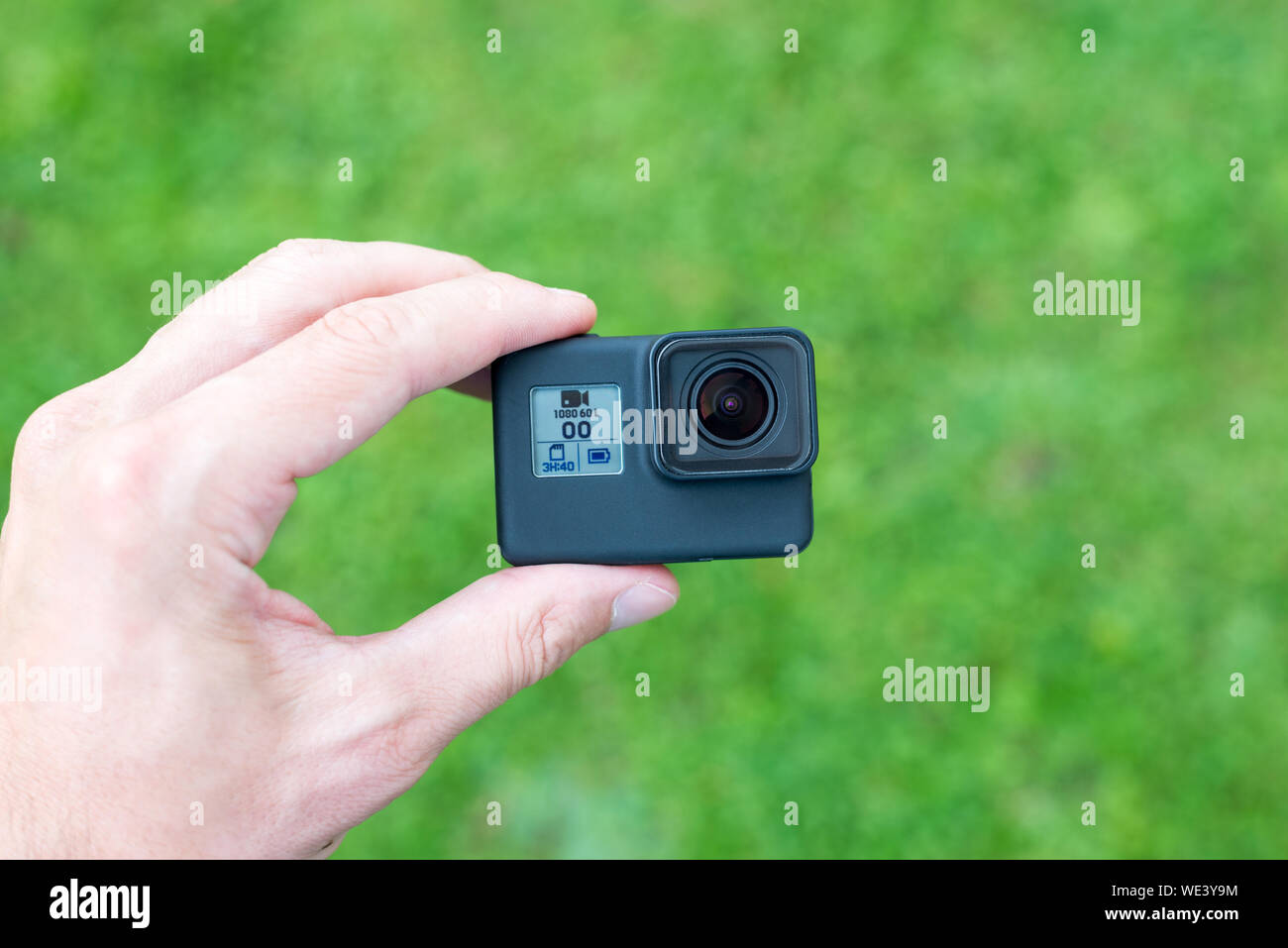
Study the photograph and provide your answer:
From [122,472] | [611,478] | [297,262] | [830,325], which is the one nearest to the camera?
[122,472]

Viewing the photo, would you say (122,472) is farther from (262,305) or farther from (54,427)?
(262,305)

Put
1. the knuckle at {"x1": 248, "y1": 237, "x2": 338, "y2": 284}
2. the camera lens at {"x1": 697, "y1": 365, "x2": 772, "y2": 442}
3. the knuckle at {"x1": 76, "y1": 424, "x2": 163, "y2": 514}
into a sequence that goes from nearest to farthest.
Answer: the knuckle at {"x1": 76, "y1": 424, "x2": 163, "y2": 514}
the camera lens at {"x1": 697, "y1": 365, "x2": 772, "y2": 442}
the knuckle at {"x1": 248, "y1": 237, "x2": 338, "y2": 284}

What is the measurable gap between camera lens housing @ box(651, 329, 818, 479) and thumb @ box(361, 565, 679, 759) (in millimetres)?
420

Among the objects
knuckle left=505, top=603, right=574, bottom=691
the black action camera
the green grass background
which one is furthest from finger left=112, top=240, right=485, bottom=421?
the green grass background

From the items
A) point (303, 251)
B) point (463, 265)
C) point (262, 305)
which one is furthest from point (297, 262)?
point (463, 265)

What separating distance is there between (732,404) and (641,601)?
0.58 meters

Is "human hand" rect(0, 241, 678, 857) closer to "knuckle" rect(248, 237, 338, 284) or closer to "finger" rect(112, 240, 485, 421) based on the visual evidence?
"finger" rect(112, 240, 485, 421)

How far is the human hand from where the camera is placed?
2.27 metres

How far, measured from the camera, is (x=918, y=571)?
14.7ft

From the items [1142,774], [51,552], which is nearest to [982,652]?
[1142,774]

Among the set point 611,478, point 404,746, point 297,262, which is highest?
point 297,262

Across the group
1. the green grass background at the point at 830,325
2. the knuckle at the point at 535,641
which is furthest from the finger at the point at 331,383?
the green grass background at the point at 830,325

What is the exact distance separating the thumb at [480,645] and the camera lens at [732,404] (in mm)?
491

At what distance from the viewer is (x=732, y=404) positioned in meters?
2.69
